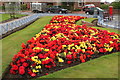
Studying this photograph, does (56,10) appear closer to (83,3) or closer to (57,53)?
(83,3)

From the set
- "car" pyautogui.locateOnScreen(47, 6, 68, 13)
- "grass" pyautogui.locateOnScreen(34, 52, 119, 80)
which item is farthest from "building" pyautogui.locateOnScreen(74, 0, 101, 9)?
"grass" pyautogui.locateOnScreen(34, 52, 119, 80)

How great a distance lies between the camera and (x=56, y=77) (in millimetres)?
6777

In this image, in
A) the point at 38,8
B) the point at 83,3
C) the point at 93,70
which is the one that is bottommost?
the point at 93,70

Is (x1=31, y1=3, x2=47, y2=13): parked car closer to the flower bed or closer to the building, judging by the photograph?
the building

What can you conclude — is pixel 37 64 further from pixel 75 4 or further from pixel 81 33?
pixel 75 4

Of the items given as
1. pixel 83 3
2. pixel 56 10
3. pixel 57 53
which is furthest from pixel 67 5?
pixel 57 53

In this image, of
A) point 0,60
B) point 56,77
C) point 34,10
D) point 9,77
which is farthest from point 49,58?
point 34,10

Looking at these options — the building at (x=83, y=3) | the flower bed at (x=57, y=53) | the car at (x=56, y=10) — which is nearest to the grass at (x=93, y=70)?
the flower bed at (x=57, y=53)

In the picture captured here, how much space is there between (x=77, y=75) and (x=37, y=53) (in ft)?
7.27

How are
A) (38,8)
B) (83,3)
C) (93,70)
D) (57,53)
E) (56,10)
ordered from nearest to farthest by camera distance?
(93,70) < (57,53) < (56,10) < (38,8) < (83,3)

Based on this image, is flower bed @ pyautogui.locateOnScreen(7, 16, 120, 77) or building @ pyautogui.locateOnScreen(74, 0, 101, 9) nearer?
flower bed @ pyautogui.locateOnScreen(7, 16, 120, 77)

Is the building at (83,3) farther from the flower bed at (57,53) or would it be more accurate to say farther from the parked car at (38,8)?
the flower bed at (57,53)

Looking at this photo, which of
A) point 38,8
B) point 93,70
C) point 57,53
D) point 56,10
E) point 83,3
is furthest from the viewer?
point 83,3

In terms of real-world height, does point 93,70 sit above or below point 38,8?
below
